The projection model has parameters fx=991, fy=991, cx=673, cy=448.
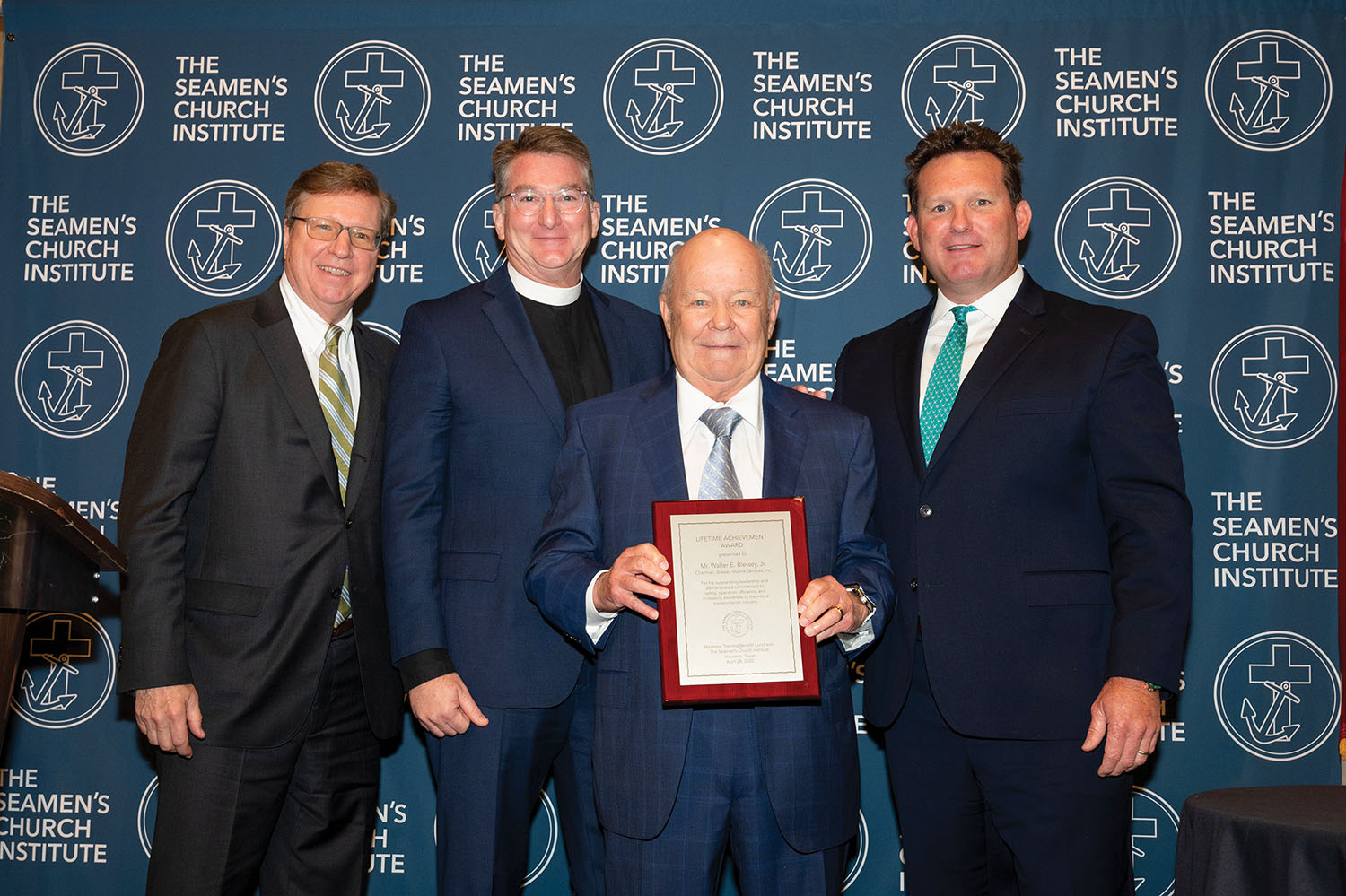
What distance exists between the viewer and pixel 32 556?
2150 millimetres

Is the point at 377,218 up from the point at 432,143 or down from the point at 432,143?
down

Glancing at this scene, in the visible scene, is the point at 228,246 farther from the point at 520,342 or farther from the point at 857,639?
the point at 857,639

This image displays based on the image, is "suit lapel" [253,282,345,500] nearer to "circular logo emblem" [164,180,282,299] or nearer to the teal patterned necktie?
the teal patterned necktie

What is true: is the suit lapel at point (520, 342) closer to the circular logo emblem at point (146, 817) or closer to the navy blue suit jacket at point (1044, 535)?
the navy blue suit jacket at point (1044, 535)

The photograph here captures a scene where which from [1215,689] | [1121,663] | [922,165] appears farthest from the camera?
[1215,689]

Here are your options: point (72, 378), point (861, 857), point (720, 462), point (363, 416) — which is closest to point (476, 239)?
point (363, 416)

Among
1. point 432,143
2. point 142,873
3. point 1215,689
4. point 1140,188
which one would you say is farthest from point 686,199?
point 142,873

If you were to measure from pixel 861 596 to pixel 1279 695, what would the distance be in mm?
2406

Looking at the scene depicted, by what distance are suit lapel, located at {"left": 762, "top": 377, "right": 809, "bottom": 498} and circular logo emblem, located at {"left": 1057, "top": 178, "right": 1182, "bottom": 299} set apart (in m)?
1.98

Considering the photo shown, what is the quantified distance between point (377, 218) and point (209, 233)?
143cm

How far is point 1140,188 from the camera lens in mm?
3854

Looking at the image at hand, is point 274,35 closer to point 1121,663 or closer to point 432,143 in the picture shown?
point 432,143

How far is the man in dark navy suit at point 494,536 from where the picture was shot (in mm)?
2576

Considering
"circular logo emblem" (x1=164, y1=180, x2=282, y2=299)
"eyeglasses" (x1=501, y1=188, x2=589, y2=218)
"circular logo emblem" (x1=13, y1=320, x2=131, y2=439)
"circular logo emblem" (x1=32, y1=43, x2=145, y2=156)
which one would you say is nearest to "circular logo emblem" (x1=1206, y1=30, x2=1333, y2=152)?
"eyeglasses" (x1=501, y1=188, x2=589, y2=218)
